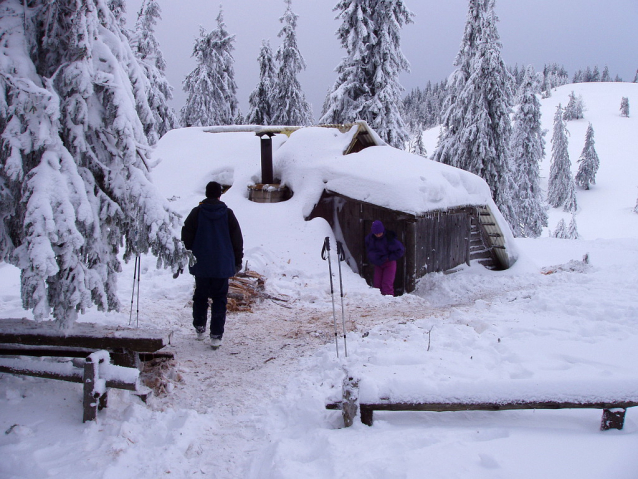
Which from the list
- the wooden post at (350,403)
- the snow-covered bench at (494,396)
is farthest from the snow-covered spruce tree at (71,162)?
the snow-covered bench at (494,396)

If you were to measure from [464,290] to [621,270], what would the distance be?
178 inches

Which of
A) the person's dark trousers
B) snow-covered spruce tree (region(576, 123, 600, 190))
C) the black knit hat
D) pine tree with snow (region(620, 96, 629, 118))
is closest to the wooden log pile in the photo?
the person's dark trousers

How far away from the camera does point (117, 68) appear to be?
4.11 meters

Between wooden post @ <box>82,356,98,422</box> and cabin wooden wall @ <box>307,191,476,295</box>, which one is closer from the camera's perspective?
wooden post @ <box>82,356,98,422</box>

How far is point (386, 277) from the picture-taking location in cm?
924

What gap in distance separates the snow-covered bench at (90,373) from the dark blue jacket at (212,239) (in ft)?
5.70

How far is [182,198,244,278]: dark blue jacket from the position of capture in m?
5.30

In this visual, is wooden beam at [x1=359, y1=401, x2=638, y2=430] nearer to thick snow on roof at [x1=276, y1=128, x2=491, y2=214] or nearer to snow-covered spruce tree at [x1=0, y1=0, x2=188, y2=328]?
snow-covered spruce tree at [x1=0, y1=0, x2=188, y2=328]

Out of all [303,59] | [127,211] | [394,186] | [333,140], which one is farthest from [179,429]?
[303,59]

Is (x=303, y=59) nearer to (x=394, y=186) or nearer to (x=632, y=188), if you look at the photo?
(x=394, y=186)

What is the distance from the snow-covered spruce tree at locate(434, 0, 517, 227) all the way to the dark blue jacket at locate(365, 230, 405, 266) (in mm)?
15505

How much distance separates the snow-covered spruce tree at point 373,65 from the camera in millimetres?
21125

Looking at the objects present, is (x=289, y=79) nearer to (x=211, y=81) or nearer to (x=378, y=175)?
(x=211, y=81)

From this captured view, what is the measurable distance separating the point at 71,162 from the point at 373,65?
799 inches
